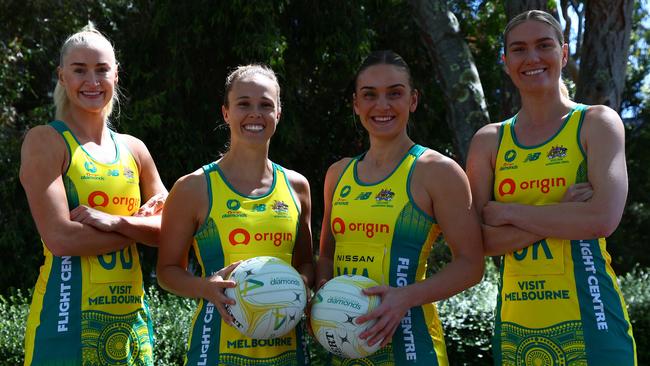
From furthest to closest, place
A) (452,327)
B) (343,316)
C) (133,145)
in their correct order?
(452,327) < (133,145) < (343,316)

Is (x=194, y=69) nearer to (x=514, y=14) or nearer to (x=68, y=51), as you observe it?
(x=514, y=14)

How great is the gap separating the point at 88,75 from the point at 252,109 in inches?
34.3

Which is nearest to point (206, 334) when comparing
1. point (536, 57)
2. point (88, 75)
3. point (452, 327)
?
point (88, 75)

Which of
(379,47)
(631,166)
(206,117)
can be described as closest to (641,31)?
(631,166)

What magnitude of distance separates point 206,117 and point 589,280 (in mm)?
8714

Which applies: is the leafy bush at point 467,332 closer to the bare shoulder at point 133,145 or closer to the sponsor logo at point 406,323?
the sponsor logo at point 406,323

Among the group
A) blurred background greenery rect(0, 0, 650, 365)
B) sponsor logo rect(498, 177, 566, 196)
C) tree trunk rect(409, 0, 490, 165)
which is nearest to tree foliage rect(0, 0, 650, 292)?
blurred background greenery rect(0, 0, 650, 365)

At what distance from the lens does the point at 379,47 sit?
1303 cm

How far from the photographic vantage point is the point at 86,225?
3492 millimetres

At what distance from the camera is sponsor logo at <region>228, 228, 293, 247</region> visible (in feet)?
11.3

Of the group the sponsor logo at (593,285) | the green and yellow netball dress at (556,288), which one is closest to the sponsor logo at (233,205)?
the green and yellow netball dress at (556,288)

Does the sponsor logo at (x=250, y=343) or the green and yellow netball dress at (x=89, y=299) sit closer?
the sponsor logo at (x=250, y=343)

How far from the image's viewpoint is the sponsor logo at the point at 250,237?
345 cm

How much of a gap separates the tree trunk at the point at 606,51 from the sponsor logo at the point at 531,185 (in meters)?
4.53
